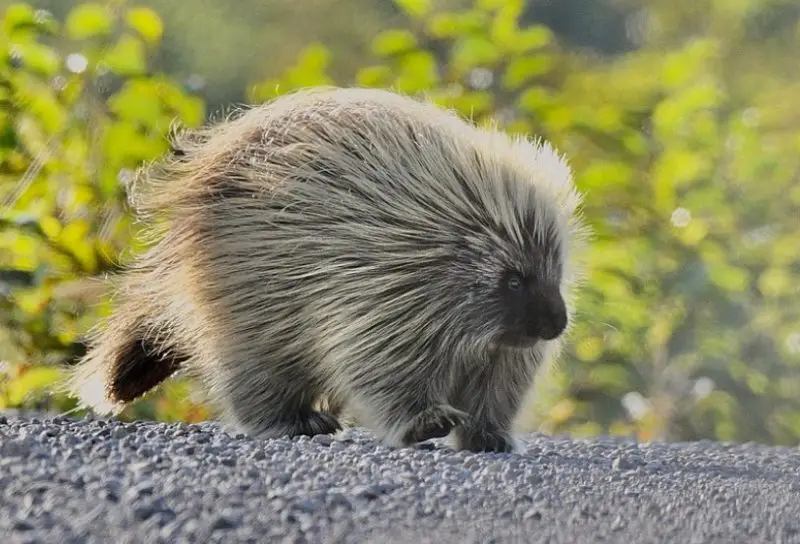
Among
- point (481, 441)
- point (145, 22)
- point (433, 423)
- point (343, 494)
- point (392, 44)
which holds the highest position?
point (145, 22)

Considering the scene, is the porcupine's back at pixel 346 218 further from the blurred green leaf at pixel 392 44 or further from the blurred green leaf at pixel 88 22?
the blurred green leaf at pixel 392 44

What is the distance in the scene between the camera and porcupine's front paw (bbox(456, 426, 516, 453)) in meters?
3.44

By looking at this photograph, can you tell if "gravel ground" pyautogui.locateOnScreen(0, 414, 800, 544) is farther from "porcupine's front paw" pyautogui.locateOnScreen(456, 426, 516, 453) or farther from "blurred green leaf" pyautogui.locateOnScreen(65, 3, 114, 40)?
"blurred green leaf" pyautogui.locateOnScreen(65, 3, 114, 40)

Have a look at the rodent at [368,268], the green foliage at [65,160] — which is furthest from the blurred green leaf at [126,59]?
the rodent at [368,268]

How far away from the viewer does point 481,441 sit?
11.3 ft

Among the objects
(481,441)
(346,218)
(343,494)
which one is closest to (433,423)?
(481,441)

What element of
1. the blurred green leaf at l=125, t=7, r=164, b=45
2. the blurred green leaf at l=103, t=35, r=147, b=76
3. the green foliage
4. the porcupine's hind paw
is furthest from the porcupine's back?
the blurred green leaf at l=125, t=7, r=164, b=45

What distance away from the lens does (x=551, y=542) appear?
202 cm

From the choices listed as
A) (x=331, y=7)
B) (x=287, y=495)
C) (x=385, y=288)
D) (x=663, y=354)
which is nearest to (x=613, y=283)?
(x=663, y=354)

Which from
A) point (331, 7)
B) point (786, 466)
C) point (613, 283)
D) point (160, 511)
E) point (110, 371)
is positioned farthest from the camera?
point (331, 7)

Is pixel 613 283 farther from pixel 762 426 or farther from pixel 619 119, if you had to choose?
pixel 762 426

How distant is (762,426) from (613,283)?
2.78 meters

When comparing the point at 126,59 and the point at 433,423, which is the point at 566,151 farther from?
the point at 433,423

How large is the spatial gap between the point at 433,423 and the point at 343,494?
1.03m
